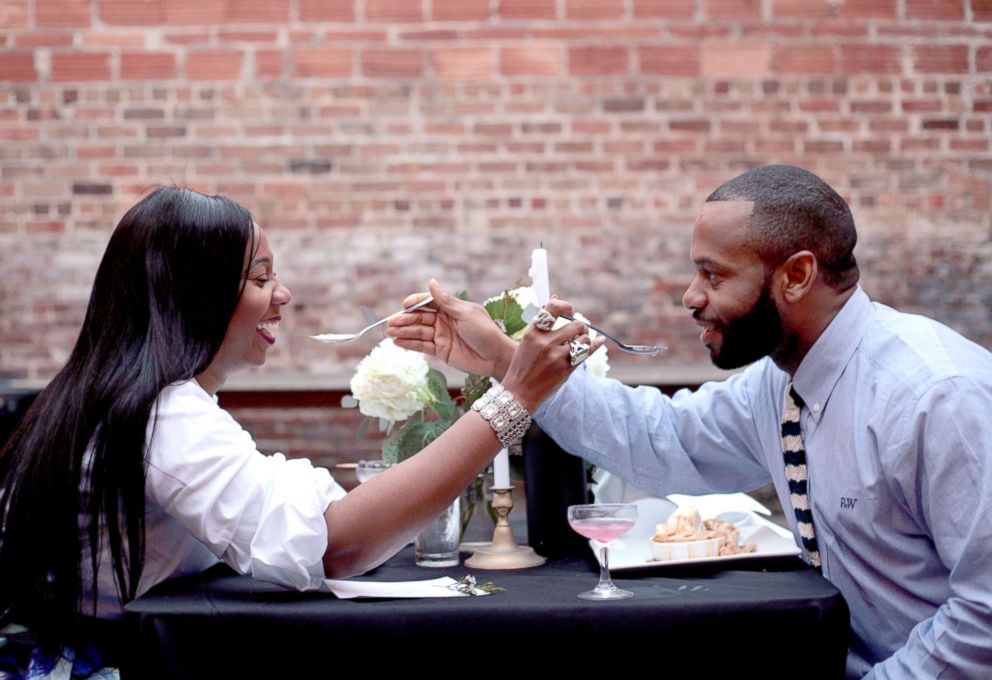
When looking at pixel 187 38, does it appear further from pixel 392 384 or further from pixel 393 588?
pixel 393 588

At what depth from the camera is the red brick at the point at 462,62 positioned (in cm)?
448

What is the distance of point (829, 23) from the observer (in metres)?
4.50

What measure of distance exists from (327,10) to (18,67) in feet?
4.29

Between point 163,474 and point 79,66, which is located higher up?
point 79,66

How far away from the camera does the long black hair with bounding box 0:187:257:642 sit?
153 cm

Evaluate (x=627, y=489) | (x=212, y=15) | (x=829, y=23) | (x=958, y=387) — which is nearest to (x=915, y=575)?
(x=958, y=387)

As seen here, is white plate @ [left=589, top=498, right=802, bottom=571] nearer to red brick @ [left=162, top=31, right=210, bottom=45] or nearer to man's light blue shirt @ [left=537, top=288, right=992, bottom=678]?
man's light blue shirt @ [left=537, top=288, right=992, bottom=678]

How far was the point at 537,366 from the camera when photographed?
1.60m

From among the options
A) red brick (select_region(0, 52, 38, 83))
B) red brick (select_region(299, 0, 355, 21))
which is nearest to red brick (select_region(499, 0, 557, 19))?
red brick (select_region(299, 0, 355, 21))

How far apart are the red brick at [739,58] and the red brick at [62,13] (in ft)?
8.43

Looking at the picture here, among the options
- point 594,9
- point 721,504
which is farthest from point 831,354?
point 594,9

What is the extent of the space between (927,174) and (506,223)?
177 cm

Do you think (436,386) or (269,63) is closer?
(436,386)

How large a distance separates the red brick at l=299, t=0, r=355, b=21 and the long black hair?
297cm
